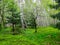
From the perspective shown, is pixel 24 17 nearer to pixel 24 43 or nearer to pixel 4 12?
pixel 4 12

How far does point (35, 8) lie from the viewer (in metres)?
46.8

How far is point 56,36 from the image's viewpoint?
1314 inches

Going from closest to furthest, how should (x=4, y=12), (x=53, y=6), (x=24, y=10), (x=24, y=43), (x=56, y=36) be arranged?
(x=24, y=43)
(x=53, y=6)
(x=56, y=36)
(x=4, y=12)
(x=24, y=10)

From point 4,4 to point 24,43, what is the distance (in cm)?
1915

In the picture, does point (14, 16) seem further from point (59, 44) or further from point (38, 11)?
point (59, 44)

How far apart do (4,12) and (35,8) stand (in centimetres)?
786

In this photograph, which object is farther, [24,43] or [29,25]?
[29,25]

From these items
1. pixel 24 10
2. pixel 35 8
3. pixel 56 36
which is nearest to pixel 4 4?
pixel 35 8

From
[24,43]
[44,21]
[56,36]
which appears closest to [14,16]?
[56,36]

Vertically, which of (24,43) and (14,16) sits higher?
(14,16)

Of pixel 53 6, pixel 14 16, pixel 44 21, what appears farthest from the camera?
pixel 44 21

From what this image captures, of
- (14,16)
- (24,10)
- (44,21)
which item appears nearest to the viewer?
(14,16)

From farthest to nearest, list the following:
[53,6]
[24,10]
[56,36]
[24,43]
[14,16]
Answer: [24,10]
[14,16]
[56,36]
[53,6]
[24,43]

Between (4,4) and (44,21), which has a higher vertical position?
(4,4)
